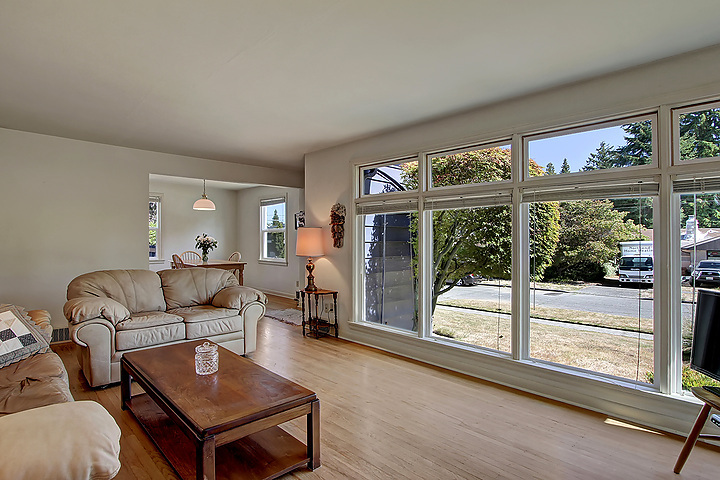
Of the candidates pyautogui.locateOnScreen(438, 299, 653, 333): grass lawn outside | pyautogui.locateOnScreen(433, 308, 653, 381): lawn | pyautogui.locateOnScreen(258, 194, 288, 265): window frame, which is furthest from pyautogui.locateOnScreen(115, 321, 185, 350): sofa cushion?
pyautogui.locateOnScreen(258, 194, 288, 265): window frame

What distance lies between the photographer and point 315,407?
2.13m

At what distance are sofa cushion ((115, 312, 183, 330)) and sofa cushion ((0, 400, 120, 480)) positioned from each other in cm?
268

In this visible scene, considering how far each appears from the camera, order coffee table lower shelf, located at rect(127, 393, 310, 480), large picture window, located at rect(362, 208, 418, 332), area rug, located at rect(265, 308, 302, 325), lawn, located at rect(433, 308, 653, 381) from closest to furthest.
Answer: coffee table lower shelf, located at rect(127, 393, 310, 480), lawn, located at rect(433, 308, 653, 381), large picture window, located at rect(362, 208, 418, 332), area rug, located at rect(265, 308, 302, 325)

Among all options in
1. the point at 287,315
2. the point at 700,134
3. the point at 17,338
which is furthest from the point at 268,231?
the point at 700,134

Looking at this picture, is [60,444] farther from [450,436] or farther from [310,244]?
[310,244]

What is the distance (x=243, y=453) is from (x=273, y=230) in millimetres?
6694

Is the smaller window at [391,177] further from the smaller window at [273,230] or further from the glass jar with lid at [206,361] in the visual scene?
the smaller window at [273,230]

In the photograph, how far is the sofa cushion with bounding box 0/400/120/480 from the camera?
2.71 feet

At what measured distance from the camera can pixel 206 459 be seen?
1753mm

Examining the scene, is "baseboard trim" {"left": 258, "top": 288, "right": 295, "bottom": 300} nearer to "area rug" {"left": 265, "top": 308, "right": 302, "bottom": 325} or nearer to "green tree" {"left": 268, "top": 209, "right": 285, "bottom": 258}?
"green tree" {"left": 268, "top": 209, "right": 285, "bottom": 258}

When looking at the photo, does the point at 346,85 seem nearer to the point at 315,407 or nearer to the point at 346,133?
the point at 346,133

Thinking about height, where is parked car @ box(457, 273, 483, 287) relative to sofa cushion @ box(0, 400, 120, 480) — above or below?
above

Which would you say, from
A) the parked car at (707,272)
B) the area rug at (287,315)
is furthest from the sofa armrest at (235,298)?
the parked car at (707,272)

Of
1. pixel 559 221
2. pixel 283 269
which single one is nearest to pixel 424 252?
pixel 559 221
